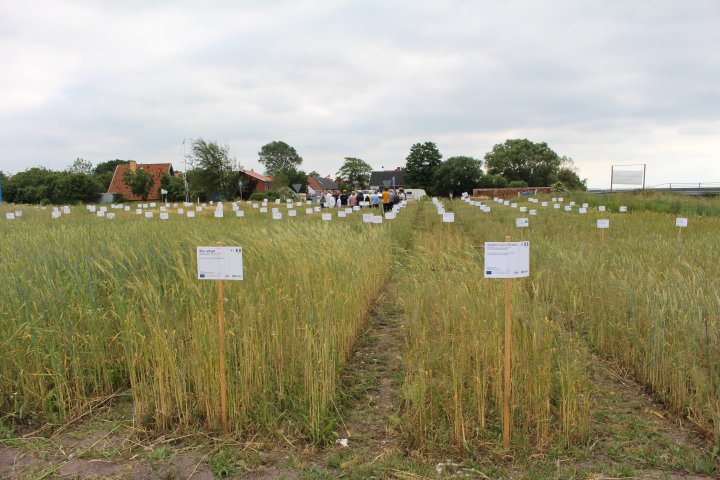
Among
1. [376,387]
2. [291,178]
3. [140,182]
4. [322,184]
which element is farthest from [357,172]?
[376,387]

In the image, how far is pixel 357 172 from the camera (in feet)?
286

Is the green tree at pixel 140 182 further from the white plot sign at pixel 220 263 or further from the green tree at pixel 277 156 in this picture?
the white plot sign at pixel 220 263

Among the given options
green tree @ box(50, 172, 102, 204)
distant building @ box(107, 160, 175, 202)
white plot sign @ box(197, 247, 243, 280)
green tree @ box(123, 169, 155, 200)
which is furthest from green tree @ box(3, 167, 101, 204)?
white plot sign @ box(197, 247, 243, 280)

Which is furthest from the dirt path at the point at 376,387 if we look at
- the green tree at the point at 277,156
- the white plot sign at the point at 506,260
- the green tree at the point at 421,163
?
the green tree at the point at 277,156

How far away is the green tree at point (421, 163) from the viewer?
6869 cm

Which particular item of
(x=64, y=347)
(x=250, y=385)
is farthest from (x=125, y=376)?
(x=250, y=385)

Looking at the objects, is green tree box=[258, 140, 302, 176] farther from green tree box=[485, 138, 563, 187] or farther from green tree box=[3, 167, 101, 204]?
green tree box=[3, 167, 101, 204]

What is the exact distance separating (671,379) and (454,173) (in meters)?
57.2

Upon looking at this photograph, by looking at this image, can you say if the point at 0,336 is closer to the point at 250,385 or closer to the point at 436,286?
the point at 250,385

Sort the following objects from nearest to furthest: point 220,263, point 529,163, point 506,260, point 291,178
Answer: point 506,260, point 220,263, point 291,178, point 529,163

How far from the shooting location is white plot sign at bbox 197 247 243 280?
2707 mm

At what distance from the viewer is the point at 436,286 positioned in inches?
157

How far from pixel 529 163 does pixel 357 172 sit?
3146 centimetres

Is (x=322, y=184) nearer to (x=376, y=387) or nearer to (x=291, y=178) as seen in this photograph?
(x=291, y=178)
